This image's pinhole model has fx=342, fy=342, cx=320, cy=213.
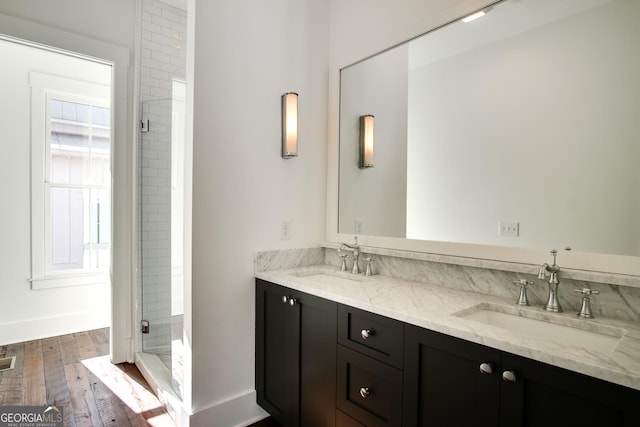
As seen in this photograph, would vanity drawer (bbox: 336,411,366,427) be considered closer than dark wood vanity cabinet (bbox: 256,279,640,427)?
No

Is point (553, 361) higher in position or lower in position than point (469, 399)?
higher

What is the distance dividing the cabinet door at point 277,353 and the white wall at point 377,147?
27.6 inches

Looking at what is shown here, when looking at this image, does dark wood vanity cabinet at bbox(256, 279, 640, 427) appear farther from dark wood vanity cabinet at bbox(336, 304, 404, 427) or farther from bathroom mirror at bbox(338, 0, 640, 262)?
bathroom mirror at bbox(338, 0, 640, 262)

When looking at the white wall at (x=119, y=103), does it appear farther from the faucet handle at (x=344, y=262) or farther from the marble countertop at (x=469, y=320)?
the faucet handle at (x=344, y=262)

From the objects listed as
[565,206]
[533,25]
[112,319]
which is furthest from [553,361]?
[112,319]

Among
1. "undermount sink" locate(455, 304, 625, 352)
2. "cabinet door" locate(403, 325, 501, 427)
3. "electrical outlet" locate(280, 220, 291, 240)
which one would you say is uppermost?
"electrical outlet" locate(280, 220, 291, 240)

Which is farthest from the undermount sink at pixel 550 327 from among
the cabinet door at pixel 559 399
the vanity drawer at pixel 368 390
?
the vanity drawer at pixel 368 390

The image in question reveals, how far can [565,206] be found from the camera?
140cm

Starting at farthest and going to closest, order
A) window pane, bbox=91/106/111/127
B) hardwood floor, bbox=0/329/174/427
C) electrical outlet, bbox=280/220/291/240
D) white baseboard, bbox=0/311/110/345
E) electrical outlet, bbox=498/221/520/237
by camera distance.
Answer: window pane, bbox=91/106/111/127 < white baseboard, bbox=0/311/110/345 < electrical outlet, bbox=280/220/291/240 < hardwood floor, bbox=0/329/174/427 < electrical outlet, bbox=498/221/520/237

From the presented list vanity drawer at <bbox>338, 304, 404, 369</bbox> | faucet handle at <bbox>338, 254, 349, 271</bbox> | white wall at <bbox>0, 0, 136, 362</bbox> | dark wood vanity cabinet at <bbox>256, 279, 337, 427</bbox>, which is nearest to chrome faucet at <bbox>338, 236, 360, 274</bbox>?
faucet handle at <bbox>338, 254, 349, 271</bbox>

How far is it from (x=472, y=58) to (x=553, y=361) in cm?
141

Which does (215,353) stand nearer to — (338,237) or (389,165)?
(338,237)

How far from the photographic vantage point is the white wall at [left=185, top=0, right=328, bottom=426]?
6.20ft

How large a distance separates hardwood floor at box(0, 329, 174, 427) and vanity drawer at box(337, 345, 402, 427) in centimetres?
125
